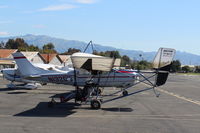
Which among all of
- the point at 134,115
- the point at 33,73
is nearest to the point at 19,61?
the point at 33,73

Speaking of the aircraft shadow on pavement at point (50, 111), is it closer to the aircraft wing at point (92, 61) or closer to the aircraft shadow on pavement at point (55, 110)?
the aircraft shadow on pavement at point (55, 110)

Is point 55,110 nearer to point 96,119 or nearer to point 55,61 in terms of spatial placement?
point 96,119

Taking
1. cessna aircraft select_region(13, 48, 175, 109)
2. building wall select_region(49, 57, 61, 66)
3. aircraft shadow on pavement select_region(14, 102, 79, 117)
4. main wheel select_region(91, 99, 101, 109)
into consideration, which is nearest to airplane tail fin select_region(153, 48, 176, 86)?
cessna aircraft select_region(13, 48, 175, 109)

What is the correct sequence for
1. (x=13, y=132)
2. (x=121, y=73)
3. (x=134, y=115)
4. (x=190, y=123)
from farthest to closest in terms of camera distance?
1. (x=121, y=73)
2. (x=134, y=115)
3. (x=190, y=123)
4. (x=13, y=132)

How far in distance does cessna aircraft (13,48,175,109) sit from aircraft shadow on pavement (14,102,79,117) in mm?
424

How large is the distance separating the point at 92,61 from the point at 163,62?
12.6ft

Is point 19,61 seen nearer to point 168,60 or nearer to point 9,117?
point 9,117

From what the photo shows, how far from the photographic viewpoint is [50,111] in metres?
13.0

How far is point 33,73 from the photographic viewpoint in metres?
19.7

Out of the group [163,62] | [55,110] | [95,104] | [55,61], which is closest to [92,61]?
[95,104]

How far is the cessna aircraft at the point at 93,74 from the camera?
41.1 ft

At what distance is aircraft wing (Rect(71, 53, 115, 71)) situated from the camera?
39.3 feet

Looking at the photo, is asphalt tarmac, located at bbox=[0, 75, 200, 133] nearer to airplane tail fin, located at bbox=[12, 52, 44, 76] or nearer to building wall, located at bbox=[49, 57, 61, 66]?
airplane tail fin, located at bbox=[12, 52, 44, 76]

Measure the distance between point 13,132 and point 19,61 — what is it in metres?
11.4
